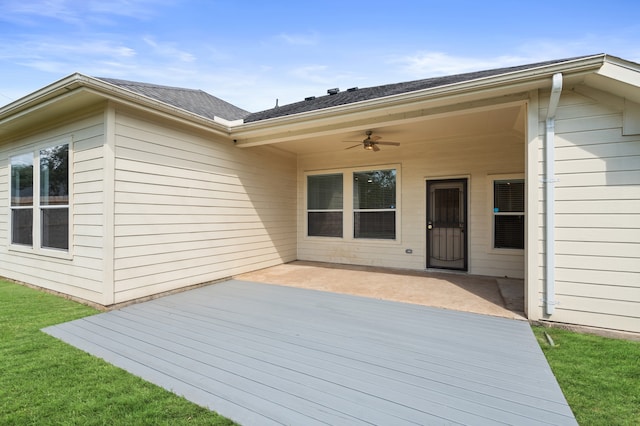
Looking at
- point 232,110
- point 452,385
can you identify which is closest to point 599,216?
point 452,385

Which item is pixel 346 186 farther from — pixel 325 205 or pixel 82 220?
pixel 82 220

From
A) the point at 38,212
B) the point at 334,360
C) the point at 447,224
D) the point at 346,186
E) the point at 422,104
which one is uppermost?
the point at 422,104

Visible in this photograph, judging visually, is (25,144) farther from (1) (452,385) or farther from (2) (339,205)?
(1) (452,385)

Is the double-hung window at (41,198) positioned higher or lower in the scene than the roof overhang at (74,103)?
lower

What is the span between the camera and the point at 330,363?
2430mm

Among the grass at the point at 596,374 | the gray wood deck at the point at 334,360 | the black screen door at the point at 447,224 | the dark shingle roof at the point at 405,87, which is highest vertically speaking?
the dark shingle roof at the point at 405,87

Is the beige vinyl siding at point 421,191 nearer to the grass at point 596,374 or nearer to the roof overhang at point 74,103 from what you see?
the grass at point 596,374

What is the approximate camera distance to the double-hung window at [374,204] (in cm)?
651

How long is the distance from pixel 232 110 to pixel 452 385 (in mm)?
7434

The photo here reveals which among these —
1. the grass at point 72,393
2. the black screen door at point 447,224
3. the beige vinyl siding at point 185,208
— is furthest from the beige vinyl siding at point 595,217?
the beige vinyl siding at point 185,208

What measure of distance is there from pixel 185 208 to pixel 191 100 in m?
2.79

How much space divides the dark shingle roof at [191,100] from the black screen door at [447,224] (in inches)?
186

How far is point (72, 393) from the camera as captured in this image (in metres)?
2.00

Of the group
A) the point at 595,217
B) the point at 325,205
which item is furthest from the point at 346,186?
the point at 595,217
